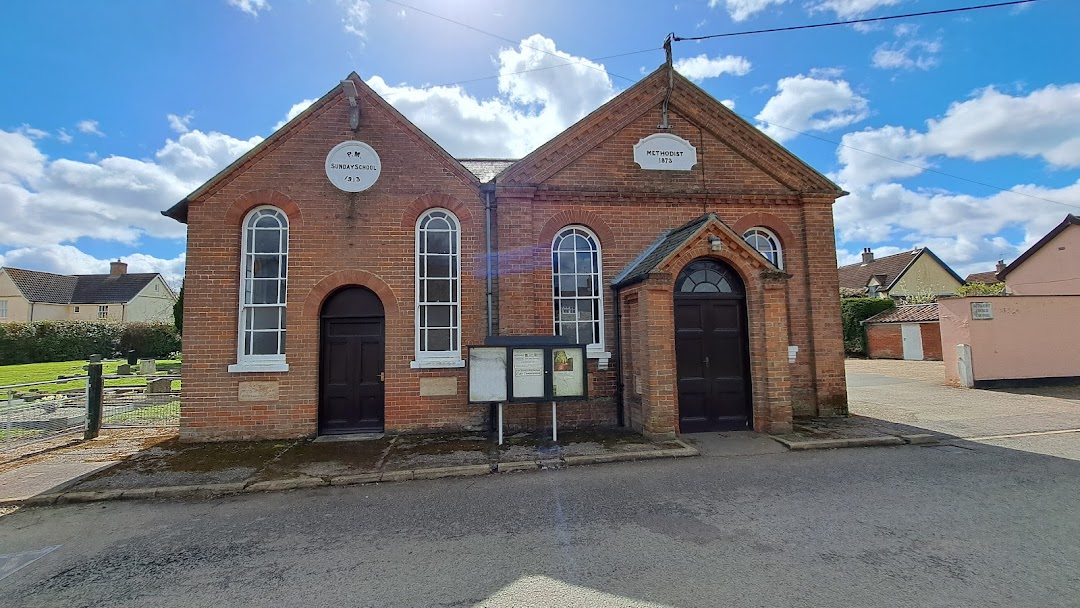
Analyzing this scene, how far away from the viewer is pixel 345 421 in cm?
916

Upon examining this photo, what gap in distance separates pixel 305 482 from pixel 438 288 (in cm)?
432

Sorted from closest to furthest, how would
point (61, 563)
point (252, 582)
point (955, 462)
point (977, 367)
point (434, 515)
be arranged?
point (252, 582) < point (61, 563) < point (434, 515) < point (955, 462) < point (977, 367)

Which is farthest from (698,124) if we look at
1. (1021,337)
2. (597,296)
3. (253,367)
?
(1021,337)

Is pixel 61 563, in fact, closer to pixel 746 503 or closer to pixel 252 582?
pixel 252 582

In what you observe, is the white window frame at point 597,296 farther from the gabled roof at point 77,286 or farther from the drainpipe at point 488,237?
the gabled roof at point 77,286

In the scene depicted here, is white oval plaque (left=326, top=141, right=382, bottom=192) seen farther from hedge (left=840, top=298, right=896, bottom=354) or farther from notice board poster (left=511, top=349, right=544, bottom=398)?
hedge (left=840, top=298, right=896, bottom=354)

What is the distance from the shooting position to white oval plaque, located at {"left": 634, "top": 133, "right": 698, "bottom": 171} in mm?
10266

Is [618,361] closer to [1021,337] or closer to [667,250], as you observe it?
[667,250]

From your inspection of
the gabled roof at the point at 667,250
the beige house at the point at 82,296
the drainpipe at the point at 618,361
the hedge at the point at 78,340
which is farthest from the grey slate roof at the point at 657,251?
the beige house at the point at 82,296

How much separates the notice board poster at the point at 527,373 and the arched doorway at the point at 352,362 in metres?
2.97

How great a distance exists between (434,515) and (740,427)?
6348mm

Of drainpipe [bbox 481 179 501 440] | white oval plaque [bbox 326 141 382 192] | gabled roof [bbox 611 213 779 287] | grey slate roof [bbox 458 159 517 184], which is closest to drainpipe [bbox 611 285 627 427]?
gabled roof [bbox 611 213 779 287]

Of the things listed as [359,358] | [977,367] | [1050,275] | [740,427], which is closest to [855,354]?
[1050,275]

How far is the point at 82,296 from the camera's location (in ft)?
157
